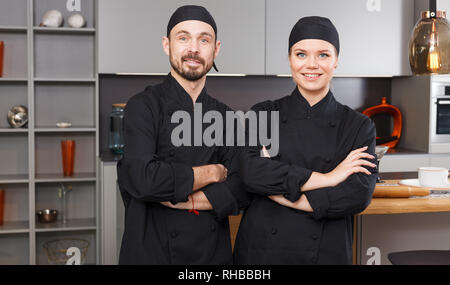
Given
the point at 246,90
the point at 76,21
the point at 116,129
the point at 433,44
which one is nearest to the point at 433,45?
the point at 433,44

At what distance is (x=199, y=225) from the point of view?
1824 mm

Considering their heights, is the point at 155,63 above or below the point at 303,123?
above

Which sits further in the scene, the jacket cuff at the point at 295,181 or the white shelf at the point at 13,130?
the white shelf at the point at 13,130

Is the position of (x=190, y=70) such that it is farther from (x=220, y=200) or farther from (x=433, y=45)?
(x=433, y=45)

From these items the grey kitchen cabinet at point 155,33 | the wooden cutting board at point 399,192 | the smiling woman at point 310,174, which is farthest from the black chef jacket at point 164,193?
the grey kitchen cabinet at point 155,33

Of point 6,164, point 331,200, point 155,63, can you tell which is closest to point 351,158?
point 331,200

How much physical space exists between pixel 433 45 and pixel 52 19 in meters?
2.78

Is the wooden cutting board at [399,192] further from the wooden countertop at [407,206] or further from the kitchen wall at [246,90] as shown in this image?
the kitchen wall at [246,90]

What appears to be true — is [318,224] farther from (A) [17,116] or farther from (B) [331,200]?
(A) [17,116]

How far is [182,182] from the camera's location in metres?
1.76

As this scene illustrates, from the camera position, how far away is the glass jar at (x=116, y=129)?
405cm

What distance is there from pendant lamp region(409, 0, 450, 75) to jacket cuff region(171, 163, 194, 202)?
3.76 feet

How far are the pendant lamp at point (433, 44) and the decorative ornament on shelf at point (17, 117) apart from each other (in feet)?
9.44

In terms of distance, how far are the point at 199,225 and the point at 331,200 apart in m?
0.45
